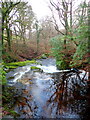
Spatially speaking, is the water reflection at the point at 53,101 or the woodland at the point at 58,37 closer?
the water reflection at the point at 53,101

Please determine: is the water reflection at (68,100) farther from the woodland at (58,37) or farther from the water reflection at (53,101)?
the woodland at (58,37)

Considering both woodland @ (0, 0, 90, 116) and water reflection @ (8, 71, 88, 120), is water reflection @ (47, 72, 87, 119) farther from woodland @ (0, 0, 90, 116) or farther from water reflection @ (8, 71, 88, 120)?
woodland @ (0, 0, 90, 116)

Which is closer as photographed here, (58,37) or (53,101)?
(53,101)

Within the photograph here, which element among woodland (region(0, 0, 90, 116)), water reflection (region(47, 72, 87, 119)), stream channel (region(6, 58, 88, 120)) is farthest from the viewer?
woodland (region(0, 0, 90, 116))

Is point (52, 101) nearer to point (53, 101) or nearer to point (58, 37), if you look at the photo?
point (53, 101)

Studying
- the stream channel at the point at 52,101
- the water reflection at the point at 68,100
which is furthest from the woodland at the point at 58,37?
the water reflection at the point at 68,100

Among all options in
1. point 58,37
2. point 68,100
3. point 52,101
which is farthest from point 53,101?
point 58,37

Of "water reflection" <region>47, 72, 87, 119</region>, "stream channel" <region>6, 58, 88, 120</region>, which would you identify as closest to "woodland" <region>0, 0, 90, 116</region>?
"stream channel" <region>6, 58, 88, 120</region>

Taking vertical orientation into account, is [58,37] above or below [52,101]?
above

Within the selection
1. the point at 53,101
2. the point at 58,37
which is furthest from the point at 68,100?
the point at 58,37

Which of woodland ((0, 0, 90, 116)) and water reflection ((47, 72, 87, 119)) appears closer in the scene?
water reflection ((47, 72, 87, 119))

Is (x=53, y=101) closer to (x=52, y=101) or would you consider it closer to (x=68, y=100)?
(x=52, y=101)

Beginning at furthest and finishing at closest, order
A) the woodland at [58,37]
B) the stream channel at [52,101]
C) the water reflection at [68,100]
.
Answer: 1. the woodland at [58,37]
2. the water reflection at [68,100]
3. the stream channel at [52,101]

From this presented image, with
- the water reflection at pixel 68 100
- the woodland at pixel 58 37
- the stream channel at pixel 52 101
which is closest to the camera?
the stream channel at pixel 52 101
